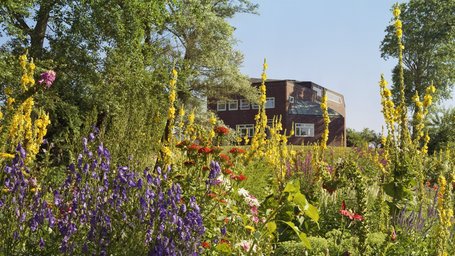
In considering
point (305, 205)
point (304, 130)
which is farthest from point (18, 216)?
point (304, 130)

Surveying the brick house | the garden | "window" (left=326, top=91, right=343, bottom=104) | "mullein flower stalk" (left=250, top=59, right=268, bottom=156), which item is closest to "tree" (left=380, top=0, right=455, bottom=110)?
the brick house

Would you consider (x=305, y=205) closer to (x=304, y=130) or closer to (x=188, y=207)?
(x=188, y=207)

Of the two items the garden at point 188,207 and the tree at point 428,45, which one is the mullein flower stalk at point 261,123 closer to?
the garden at point 188,207

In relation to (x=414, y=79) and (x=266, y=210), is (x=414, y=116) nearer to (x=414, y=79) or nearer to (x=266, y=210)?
(x=266, y=210)

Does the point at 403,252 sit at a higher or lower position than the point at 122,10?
lower

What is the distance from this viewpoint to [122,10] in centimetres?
1808

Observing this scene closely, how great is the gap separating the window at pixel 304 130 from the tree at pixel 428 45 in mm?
11319

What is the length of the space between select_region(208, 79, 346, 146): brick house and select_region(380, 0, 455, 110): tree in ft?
34.7

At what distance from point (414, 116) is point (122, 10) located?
1355 centimetres

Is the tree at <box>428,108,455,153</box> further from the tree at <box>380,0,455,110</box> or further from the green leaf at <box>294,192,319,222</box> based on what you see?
the green leaf at <box>294,192,319,222</box>

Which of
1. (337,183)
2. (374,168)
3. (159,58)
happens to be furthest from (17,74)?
(337,183)

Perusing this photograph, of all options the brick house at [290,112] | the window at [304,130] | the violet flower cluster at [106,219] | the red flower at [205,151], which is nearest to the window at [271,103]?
the brick house at [290,112]

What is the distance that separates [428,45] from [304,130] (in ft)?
47.5

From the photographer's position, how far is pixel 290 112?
45875mm
